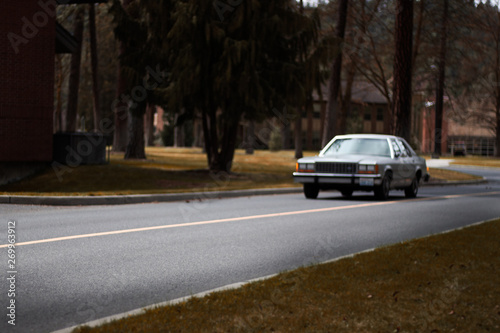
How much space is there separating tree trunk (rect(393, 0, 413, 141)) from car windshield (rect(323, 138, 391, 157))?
863 centimetres

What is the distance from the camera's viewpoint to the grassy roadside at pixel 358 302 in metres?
4.84

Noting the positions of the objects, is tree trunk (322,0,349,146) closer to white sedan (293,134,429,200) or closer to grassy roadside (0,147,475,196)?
grassy roadside (0,147,475,196)

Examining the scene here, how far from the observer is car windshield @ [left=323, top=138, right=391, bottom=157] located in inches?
693

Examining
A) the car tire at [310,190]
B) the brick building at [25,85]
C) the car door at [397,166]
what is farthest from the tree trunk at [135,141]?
the car door at [397,166]

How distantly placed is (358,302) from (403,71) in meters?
21.8

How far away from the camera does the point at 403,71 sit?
2598cm

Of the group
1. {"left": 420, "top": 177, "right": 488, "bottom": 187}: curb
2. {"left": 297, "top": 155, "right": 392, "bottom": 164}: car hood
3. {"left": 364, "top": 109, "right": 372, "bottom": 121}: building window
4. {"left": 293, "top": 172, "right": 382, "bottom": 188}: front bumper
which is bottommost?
{"left": 420, "top": 177, "right": 488, "bottom": 187}: curb

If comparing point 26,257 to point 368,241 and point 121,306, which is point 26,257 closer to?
point 121,306

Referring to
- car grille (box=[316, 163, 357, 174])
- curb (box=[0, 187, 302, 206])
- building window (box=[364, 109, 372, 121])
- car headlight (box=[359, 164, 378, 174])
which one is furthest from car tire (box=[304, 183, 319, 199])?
building window (box=[364, 109, 372, 121])

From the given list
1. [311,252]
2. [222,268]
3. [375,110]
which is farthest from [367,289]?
[375,110]

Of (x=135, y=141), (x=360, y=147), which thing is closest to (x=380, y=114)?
(x=135, y=141)

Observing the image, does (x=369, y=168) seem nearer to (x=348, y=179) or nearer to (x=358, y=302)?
(x=348, y=179)

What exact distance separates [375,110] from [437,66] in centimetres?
4219

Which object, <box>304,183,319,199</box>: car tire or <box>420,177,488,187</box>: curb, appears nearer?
<box>304,183,319,199</box>: car tire
